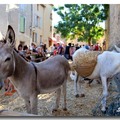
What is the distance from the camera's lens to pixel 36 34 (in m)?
2.01

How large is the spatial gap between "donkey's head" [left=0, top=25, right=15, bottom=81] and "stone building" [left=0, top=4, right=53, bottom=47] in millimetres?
135

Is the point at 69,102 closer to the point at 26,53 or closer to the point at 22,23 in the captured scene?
the point at 26,53

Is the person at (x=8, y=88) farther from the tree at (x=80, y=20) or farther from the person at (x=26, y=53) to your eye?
the tree at (x=80, y=20)

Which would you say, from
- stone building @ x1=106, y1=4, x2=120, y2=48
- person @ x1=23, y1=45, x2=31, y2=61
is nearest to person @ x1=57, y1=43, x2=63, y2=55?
person @ x1=23, y1=45, x2=31, y2=61

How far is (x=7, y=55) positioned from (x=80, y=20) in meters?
0.57

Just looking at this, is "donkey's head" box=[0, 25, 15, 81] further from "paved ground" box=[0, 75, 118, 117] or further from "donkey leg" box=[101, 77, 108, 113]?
"donkey leg" box=[101, 77, 108, 113]

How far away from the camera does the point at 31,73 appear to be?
1.91 metres

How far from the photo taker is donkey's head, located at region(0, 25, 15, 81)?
5.56 feet

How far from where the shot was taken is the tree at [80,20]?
6.46 ft

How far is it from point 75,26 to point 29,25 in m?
0.33

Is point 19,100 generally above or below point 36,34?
below

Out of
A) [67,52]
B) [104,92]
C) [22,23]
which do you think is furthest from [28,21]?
[104,92]

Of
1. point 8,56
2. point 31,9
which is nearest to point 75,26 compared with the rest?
point 31,9

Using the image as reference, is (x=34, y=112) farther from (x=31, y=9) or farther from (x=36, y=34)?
(x=31, y=9)
